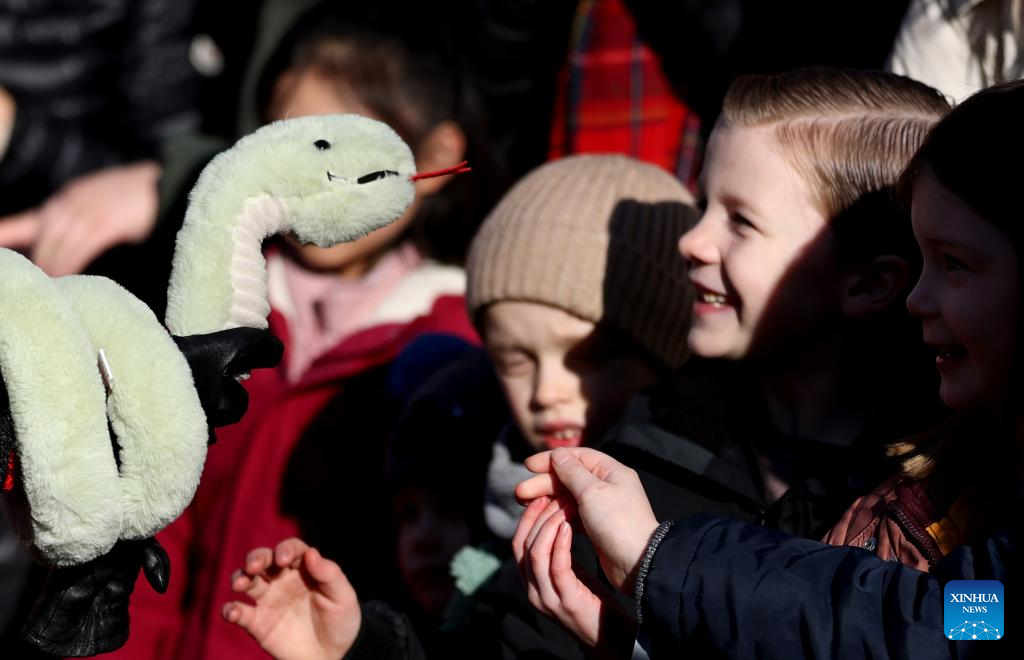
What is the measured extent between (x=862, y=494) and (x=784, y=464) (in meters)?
0.17

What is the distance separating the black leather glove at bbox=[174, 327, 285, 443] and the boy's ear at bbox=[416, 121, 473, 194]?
134 centimetres

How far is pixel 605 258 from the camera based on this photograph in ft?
6.11

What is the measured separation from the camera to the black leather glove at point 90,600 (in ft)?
3.84

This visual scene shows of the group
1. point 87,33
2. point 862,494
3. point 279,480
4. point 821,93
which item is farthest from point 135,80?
point 862,494

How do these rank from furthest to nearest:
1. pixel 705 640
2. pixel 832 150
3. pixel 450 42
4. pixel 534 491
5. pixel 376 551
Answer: pixel 450 42 < pixel 376 551 < pixel 832 150 < pixel 534 491 < pixel 705 640

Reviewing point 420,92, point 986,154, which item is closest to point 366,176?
point 986,154

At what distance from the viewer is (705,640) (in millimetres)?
1132

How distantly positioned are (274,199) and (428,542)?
3.23 feet

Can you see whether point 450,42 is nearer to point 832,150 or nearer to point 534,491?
point 832,150

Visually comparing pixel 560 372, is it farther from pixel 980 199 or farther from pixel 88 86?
pixel 88 86

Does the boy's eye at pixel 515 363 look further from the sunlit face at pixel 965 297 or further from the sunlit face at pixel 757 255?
the sunlit face at pixel 965 297

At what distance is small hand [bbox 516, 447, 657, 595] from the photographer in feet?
3.91

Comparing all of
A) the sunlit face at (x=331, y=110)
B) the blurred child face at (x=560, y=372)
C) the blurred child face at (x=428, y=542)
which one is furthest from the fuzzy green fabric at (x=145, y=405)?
the sunlit face at (x=331, y=110)

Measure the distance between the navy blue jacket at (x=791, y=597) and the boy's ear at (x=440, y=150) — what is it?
146cm
